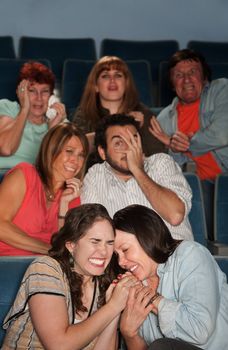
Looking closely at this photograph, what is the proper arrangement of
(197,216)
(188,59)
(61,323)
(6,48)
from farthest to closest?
(6,48), (188,59), (197,216), (61,323)

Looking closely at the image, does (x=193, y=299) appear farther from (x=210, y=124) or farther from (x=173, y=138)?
(x=210, y=124)

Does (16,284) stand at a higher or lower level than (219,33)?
lower

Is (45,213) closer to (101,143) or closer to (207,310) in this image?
(101,143)

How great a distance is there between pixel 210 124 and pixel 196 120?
9 cm

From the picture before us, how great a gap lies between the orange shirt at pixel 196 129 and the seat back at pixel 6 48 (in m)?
1.40

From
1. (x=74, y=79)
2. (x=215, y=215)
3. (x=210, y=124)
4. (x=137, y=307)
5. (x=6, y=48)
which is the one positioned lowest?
(x=215, y=215)

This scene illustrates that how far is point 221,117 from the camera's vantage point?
314 cm

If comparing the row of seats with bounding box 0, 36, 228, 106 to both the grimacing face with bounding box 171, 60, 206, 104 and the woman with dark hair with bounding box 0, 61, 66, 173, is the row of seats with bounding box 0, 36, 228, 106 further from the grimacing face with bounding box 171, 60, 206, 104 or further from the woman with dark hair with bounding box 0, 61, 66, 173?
the woman with dark hair with bounding box 0, 61, 66, 173

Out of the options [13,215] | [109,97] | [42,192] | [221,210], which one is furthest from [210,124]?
[13,215]

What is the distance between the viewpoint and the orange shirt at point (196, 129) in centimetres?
313

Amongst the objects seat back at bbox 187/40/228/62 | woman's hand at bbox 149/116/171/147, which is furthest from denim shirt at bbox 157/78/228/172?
seat back at bbox 187/40/228/62

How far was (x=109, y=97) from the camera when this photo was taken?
120 inches

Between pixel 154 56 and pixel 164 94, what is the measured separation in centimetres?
44

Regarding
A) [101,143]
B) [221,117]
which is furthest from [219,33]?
[101,143]
